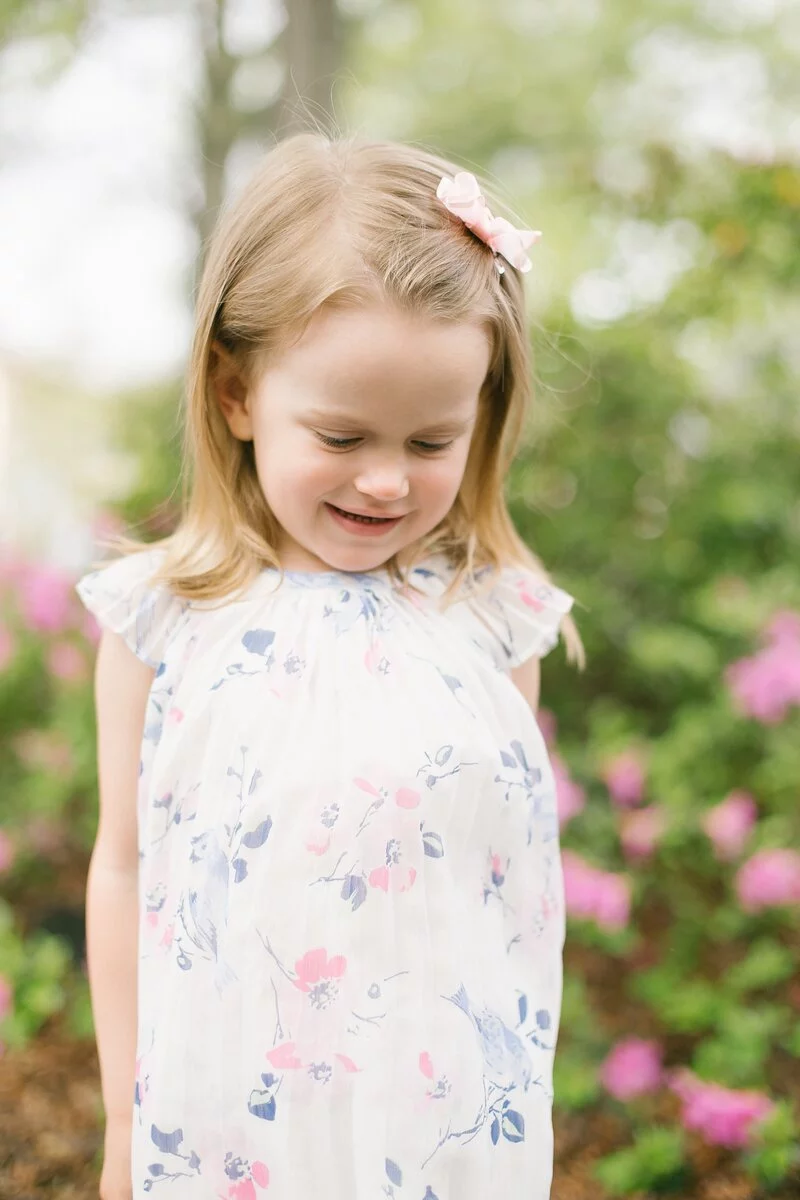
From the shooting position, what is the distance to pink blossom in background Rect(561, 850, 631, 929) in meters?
2.73

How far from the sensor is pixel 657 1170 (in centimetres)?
241

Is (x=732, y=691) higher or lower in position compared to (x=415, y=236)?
lower

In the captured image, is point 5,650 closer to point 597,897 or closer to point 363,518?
point 597,897

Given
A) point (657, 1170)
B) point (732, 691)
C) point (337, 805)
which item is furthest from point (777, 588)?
point (337, 805)

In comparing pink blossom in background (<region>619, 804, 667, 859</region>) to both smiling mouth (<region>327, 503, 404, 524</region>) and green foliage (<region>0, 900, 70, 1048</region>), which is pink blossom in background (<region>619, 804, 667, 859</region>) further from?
smiling mouth (<region>327, 503, 404, 524</region>)

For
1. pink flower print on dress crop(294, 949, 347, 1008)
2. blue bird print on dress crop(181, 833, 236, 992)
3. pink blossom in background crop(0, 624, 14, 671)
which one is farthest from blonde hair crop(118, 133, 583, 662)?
pink blossom in background crop(0, 624, 14, 671)

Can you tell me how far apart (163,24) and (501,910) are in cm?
587

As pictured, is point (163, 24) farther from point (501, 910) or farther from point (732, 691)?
point (501, 910)

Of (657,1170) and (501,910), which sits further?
(657,1170)

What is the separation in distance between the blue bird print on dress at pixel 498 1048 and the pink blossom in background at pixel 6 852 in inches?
88.2

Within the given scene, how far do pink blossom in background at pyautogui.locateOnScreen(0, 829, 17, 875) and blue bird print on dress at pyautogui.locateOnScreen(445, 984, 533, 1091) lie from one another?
7.35 feet

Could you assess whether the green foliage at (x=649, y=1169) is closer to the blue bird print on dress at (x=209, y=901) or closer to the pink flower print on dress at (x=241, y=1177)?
the pink flower print on dress at (x=241, y=1177)

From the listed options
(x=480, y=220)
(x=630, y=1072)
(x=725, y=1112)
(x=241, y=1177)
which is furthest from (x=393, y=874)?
(x=630, y=1072)

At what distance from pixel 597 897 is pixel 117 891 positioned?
4.89ft
